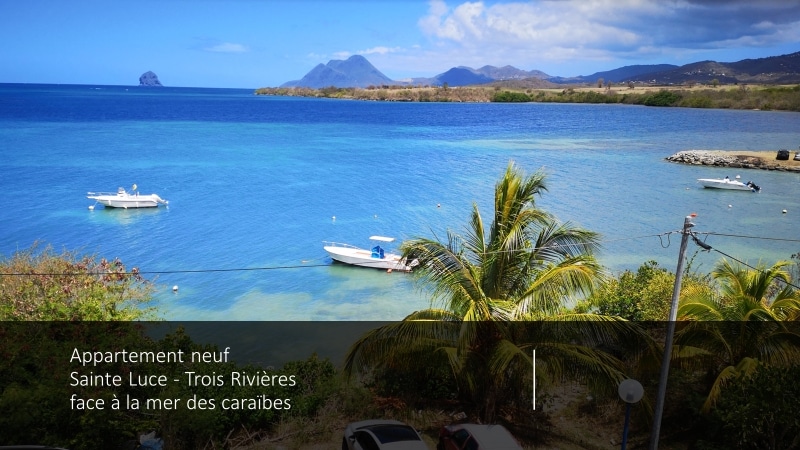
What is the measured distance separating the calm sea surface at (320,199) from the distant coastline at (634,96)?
40.1m

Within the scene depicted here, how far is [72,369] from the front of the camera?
8.65m

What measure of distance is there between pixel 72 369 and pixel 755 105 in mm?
132085

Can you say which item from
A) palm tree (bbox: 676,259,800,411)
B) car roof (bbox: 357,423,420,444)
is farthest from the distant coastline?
car roof (bbox: 357,423,420,444)

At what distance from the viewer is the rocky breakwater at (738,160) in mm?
48125

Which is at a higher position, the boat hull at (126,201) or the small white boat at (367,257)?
the boat hull at (126,201)

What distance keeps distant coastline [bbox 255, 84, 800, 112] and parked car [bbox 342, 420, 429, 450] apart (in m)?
121

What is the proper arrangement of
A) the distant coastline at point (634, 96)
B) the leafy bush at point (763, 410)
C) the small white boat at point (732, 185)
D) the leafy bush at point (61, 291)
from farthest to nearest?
1. the distant coastline at point (634, 96)
2. the small white boat at point (732, 185)
3. the leafy bush at point (61, 291)
4. the leafy bush at point (763, 410)

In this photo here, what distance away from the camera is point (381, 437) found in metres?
7.77

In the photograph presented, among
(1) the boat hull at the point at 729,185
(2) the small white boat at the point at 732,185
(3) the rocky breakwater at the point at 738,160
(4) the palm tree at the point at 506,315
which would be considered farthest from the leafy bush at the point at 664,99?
(4) the palm tree at the point at 506,315

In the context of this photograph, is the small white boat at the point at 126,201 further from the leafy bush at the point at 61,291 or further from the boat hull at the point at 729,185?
the boat hull at the point at 729,185

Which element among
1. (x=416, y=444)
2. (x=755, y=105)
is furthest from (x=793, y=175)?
(x=755, y=105)

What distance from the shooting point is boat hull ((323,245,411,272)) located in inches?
920

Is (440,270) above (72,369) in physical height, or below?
above

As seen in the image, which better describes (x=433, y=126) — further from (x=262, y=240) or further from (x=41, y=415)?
(x=41, y=415)
